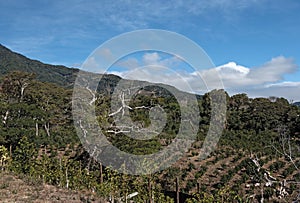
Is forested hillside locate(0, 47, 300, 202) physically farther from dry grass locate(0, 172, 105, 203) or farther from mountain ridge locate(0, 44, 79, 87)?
mountain ridge locate(0, 44, 79, 87)

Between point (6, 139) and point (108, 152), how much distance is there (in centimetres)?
653

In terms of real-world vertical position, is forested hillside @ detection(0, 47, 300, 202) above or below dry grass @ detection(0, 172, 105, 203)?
above

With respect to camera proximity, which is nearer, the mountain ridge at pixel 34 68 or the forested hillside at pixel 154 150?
the forested hillside at pixel 154 150

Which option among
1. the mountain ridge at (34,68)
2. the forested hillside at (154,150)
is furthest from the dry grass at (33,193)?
the mountain ridge at (34,68)

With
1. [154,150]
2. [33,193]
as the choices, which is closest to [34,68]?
[154,150]

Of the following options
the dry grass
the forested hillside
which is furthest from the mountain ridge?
the dry grass

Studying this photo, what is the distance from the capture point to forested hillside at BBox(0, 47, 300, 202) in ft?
21.6

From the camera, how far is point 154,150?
30.6 feet

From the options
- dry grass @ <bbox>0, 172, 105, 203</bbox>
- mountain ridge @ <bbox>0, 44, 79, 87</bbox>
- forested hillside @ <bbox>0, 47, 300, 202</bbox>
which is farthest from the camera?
mountain ridge @ <bbox>0, 44, 79, 87</bbox>

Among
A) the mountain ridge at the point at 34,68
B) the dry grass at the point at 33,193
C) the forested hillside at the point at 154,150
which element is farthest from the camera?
the mountain ridge at the point at 34,68

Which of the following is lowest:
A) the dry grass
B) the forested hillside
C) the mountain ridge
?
the dry grass

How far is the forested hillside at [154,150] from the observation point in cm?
659

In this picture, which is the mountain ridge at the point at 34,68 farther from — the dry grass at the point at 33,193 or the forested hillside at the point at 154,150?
the dry grass at the point at 33,193

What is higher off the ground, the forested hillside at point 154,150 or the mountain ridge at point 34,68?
the mountain ridge at point 34,68
